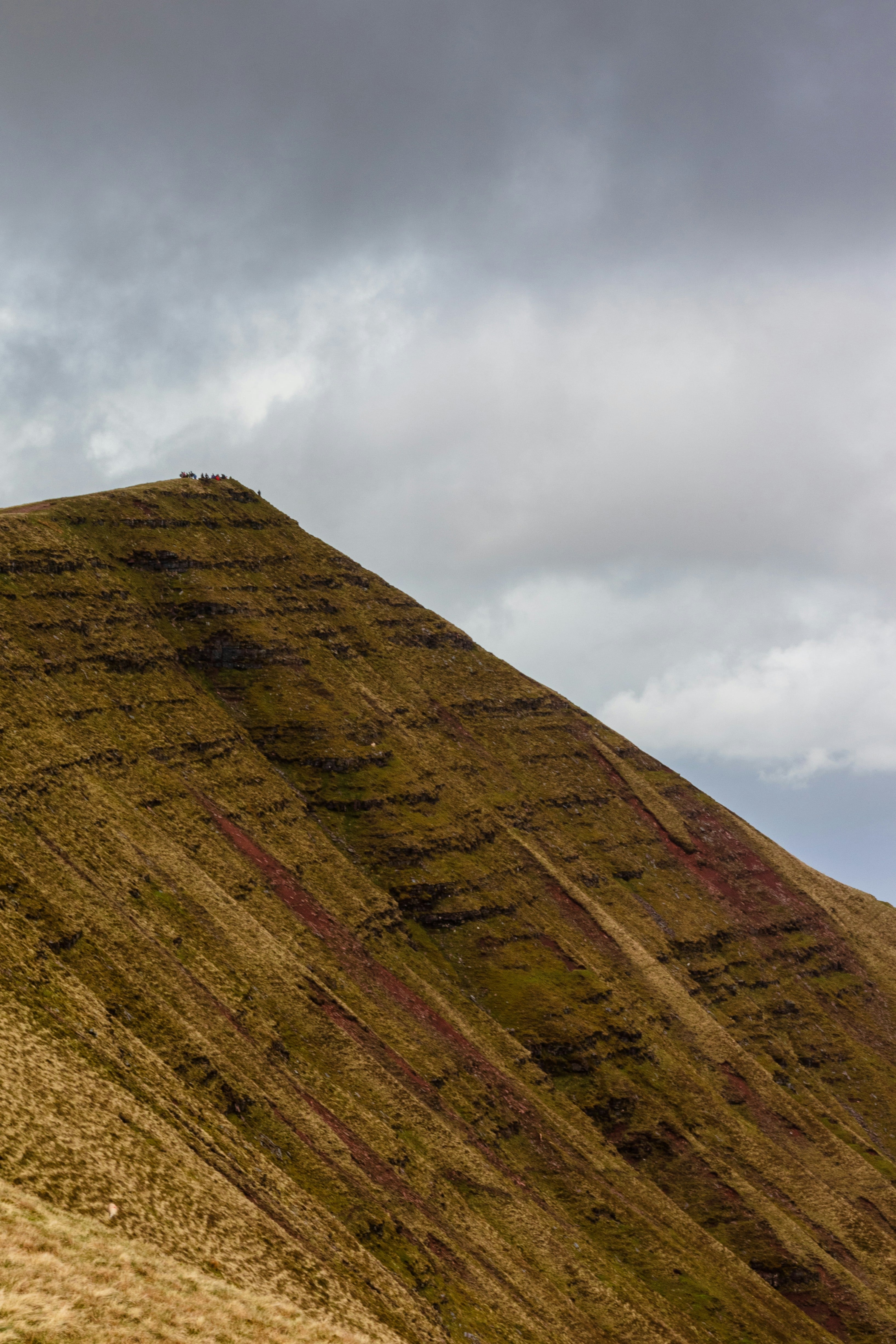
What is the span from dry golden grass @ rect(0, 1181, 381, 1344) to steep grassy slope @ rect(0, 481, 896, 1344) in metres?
2.23

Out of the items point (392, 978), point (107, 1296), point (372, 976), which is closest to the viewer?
point (107, 1296)

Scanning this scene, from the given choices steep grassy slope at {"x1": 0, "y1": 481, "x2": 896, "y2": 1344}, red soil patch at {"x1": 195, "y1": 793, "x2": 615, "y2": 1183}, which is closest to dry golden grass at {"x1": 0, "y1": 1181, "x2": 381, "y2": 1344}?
steep grassy slope at {"x1": 0, "y1": 481, "x2": 896, "y2": 1344}

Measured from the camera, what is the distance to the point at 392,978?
95062 millimetres

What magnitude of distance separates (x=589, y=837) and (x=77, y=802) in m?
82.0

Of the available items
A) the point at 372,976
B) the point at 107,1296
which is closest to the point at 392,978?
the point at 372,976

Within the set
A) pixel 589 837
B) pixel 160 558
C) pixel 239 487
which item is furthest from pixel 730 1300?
pixel 239 487

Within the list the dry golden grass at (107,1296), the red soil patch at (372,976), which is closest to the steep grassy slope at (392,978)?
the red soil patch at (372,976)

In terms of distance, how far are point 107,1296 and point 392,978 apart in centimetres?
6411

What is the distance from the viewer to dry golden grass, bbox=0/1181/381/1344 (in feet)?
95.7

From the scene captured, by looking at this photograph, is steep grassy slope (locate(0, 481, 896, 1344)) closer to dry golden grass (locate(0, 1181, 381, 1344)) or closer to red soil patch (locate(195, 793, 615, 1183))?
red soil patch (locate(195, 793, 615, 1183))

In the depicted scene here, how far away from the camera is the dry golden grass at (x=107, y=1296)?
95.7 feet

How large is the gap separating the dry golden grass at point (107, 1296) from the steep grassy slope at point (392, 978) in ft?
7.30

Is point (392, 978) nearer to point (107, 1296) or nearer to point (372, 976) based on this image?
point (372, 976)

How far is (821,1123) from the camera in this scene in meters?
116
